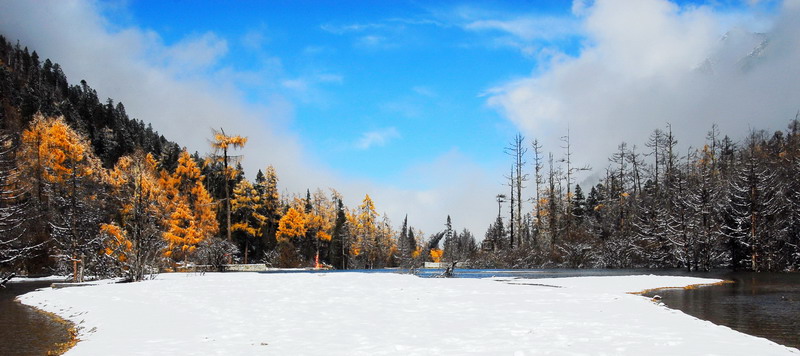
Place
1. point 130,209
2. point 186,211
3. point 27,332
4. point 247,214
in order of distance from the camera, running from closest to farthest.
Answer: point 27,332
point 130,209
point 186,211
point 247,214

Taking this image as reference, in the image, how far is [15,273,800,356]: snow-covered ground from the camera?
7.43 metres

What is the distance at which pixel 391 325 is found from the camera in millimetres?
9695

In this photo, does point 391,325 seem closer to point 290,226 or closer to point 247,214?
point 247,214

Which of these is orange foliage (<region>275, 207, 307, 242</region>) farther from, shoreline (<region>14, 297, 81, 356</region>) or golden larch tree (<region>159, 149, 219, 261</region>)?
shoreline (<region>14, 297, 81, 356</region>)

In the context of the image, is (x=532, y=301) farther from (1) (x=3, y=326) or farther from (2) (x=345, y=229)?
(2) (x=345, y=229)

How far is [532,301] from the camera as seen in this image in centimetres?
1351

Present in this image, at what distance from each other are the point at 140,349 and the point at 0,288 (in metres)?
19.5

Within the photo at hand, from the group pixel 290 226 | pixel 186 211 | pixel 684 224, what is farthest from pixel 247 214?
pixel 684 224

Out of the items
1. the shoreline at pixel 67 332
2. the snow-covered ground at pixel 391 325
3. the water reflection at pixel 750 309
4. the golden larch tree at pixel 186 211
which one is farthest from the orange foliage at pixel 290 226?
the water reflection at pixel 750 309

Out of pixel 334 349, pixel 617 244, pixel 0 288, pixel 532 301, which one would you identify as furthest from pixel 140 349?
pixel 617 244

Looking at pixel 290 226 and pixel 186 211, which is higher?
pixel 186 211

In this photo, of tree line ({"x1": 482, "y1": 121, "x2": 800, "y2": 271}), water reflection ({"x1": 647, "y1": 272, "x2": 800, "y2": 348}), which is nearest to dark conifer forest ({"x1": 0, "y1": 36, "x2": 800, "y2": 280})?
tree line ({"x1": 482, "y1": 121, "x2": 800, "y2": 271})

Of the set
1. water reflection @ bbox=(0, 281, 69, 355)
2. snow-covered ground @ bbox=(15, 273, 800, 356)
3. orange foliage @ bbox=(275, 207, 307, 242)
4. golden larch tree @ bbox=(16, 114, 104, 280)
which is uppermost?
golden larch tree @ bbox=(16, 114, 104, 280)

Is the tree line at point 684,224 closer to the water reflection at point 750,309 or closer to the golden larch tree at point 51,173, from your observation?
the water reflection at point 750,309
